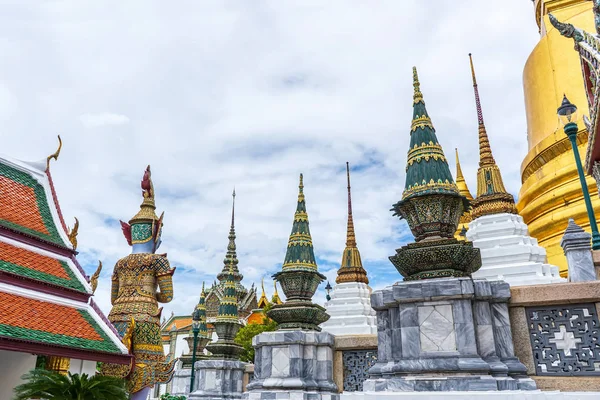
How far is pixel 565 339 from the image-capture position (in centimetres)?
501

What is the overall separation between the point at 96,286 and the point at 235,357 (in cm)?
564

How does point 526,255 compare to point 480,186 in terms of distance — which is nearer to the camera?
point 526,255

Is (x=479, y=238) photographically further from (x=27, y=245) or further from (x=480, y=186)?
(x=27, y=245)

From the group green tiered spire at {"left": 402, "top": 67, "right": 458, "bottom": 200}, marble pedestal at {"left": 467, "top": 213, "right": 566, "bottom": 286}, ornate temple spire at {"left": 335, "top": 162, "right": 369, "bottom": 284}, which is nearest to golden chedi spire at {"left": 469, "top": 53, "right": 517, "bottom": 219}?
marble pedestal at {"left": 467, "top": 213, "right": 566, "bottom": 286}

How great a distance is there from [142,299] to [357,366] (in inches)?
Answer: 234

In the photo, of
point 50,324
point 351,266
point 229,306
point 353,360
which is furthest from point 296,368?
point 351,266

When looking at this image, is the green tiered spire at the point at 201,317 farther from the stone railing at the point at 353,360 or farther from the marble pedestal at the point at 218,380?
the stone railing at the point at 353,360

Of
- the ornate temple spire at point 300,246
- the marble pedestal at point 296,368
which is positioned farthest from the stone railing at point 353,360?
the ornate temple spire at point 300,246

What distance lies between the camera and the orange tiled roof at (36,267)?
8.03 metres

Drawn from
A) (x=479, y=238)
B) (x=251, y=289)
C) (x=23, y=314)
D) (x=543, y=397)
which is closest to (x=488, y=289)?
(x=543, y=397)

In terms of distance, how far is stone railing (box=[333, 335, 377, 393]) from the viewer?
24.4 ft

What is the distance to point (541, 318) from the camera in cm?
520

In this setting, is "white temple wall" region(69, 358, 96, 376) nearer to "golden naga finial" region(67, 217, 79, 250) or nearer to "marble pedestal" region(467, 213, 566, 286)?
"golden naga finial" region(67, 217, 79, 250)

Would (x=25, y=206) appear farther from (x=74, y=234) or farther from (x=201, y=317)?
(x=201, y=317)
